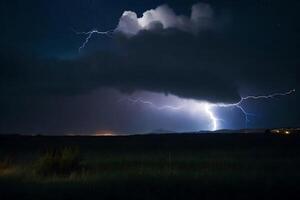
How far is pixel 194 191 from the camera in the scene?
1656 cm

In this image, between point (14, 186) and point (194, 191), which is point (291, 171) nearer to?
point (194, 191)

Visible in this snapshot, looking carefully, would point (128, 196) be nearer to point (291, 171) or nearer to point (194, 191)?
point (194, 191)

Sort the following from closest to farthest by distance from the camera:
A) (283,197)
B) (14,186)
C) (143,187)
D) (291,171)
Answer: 1. (283,197)
2. (143,187)
3. (14,186)
4. (291,171)

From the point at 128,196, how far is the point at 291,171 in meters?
9.94

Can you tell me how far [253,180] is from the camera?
19.4m

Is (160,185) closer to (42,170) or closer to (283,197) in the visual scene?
(283,197)

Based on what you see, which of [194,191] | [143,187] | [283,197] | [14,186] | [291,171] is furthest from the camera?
[291,171]

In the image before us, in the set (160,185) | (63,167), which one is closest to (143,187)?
(160,185)

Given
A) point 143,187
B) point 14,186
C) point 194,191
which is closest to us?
point 194,191

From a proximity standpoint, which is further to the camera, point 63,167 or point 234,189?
point 63,167

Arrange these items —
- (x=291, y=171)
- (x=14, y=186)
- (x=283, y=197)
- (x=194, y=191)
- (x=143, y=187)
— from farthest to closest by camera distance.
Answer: (x=291, y=171)
(x=14, y=186)
(x=143, y=187)
(x=194, y=191)
(x=283, y=197)

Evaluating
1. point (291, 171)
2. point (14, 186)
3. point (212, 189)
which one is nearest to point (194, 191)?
point (212, 189)

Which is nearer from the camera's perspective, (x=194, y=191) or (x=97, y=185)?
(x=194, y=191)

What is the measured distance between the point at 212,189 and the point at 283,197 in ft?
8.25
